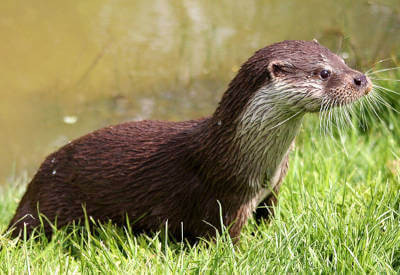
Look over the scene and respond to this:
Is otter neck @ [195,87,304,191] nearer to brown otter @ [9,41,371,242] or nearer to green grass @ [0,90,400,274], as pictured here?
brown otter @ [9,41,371,242]

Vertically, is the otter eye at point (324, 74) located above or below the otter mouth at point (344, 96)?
above

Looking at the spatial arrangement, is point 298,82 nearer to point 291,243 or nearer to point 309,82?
point 309,82

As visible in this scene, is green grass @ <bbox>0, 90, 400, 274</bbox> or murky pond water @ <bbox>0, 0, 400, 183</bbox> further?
murky pond water @ <bbox>0, 0, 400, 183</bbox>

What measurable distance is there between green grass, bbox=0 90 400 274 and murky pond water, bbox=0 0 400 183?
84.7 inches

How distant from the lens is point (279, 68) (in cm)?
290

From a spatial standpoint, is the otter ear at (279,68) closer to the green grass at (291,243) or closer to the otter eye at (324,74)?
the otter eye at (324,74)

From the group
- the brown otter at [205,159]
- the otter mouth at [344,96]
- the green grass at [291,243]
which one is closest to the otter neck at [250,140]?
the brown otter at [205,159]

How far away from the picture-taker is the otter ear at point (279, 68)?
289cm

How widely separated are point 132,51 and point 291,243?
4.22 m

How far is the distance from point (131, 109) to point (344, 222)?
11.4 ft

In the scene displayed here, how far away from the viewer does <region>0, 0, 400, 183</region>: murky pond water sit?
5863mm

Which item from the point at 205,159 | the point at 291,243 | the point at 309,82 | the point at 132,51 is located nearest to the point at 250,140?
the point at 205,159

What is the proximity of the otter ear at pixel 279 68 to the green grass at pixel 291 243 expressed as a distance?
558 millimetres

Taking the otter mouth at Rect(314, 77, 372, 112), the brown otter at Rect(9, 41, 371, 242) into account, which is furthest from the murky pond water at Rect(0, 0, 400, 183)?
the otter mouth at Rect(314, 77, 372, 112)
